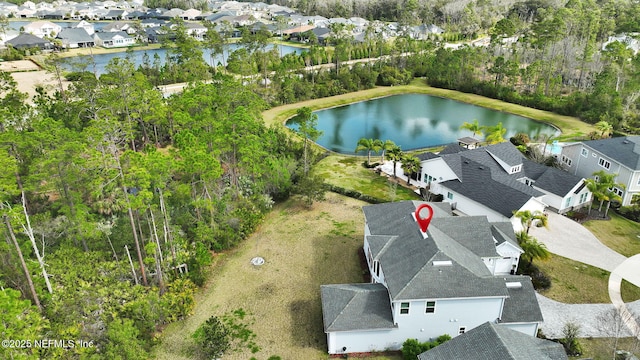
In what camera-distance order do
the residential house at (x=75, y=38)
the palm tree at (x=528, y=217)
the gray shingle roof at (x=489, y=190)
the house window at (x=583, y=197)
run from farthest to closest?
the residential house at (x=75, y=38) < the house window at (x=583, y=197) < the gray shingle roof at (x=489, y=190) < the palm tree at (x=528, y=217)

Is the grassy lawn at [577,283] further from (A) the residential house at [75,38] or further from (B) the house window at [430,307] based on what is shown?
(A) the residential house at [75,38]

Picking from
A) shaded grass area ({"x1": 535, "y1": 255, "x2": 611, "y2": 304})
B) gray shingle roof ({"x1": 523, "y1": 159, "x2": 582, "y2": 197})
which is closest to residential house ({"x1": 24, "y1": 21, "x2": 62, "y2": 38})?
gray shingle roof ({"x1": 523, "y1": 159, "x2": 582, "y2": 197})

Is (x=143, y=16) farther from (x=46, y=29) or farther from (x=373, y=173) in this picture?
(x=373, y=173)

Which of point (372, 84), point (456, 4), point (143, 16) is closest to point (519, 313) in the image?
point (372, 84)

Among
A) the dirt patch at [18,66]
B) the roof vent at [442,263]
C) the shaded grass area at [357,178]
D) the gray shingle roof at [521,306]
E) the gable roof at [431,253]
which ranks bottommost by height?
the shaded grass area at [357,178]

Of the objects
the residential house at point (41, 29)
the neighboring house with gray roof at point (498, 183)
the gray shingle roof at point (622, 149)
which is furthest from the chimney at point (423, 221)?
the residential house at point (41, 29)

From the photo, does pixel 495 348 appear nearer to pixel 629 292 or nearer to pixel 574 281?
pixel 574 281

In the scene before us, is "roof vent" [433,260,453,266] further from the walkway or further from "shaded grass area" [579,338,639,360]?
"shaded grass area" [579,338,639,360]
